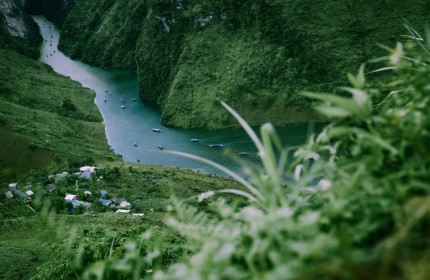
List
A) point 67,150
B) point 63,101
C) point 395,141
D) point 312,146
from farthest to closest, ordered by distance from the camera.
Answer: point 63,101 → point 67,150 → point 312,146 → point 395,141

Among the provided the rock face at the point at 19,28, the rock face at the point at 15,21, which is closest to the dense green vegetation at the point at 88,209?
the rock face at the point at 19,28

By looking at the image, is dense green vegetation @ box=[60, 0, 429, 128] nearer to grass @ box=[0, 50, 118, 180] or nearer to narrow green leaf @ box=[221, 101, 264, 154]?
grass @ box=[0, 50, 118, 180]

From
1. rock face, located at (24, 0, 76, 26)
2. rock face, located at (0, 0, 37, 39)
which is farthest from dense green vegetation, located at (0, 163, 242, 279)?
rock face, located at (24, 0, 76, 26)

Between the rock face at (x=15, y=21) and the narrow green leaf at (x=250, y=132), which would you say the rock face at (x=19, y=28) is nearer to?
the rock face at (x=15, y=21)

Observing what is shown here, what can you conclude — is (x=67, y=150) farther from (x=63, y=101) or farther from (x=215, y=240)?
(x=215, y=240)

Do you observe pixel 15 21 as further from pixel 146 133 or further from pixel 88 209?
pixel 88 209

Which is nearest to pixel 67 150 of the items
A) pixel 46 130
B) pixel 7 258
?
pixel 46 130
